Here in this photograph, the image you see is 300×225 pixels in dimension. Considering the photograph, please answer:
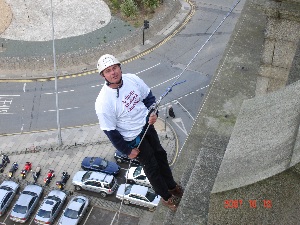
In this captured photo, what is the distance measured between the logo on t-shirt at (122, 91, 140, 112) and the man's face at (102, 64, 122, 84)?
1.90ft

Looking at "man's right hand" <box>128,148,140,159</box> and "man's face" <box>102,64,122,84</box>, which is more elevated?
"man's face" <box>102,64,122,84</box>

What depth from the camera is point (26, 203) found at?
1243 inches

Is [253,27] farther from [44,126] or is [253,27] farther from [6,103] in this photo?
[6,103]

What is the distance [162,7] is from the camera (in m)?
51.7

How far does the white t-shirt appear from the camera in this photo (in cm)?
1104

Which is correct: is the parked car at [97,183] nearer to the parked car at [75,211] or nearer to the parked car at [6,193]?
the parked car at [75,211]

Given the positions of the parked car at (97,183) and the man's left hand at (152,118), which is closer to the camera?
the man's left hand at (152,118)

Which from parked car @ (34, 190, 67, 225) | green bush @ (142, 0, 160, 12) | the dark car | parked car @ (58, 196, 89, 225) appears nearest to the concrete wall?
parked car @ (58, 196, 89, 225)

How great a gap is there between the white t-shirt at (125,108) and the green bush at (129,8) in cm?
3887

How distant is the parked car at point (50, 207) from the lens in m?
30.8

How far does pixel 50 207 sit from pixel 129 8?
82.4 feet

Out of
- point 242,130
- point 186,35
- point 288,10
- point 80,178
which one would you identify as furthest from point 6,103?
point 242,130

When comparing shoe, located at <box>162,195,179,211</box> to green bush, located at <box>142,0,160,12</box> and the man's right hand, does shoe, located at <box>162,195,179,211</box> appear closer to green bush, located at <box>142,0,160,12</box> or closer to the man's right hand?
the man's right hand

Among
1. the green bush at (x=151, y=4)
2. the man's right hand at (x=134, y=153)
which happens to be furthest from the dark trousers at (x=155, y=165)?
the green bush at (x=151, y=4)
